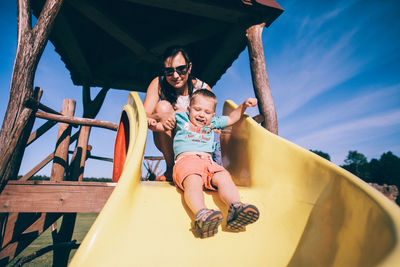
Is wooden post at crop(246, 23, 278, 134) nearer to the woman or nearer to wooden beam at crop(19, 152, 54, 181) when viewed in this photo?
the woman

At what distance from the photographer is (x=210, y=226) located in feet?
2.75

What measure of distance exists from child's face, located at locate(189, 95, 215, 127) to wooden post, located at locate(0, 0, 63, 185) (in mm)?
1398

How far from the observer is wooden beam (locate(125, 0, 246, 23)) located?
2252 mm

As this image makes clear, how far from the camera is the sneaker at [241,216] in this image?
869 millimetres

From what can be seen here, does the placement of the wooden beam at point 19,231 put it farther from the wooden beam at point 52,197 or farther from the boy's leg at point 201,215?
the boy's leg at point 201,215

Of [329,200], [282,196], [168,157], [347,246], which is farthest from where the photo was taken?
[168,157]

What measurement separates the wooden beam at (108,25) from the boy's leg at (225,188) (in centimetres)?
252

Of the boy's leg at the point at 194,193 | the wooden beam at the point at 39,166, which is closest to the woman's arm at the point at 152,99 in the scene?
the boy's leg at the point at 194,193

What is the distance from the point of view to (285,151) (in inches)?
45.9

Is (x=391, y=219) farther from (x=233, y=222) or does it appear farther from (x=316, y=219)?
(x=233, y=222)

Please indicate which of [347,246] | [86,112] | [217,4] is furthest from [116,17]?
[347,246]

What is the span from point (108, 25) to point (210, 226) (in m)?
2.81

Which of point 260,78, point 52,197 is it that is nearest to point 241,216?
point 52,197

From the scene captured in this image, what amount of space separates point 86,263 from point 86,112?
4090mm
